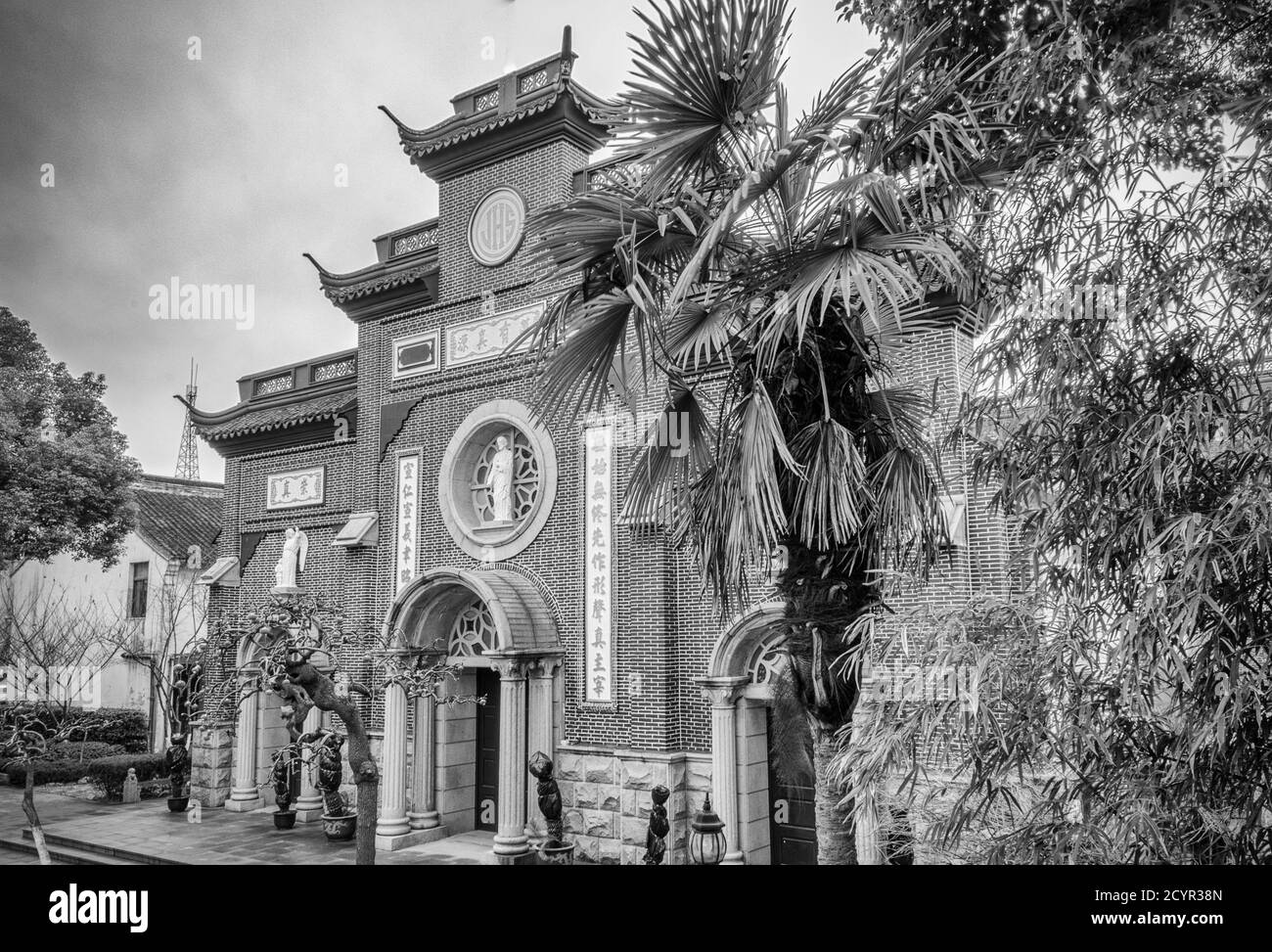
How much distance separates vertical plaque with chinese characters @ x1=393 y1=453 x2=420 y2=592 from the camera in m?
14.6

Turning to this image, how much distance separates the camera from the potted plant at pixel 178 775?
1631 centimetres

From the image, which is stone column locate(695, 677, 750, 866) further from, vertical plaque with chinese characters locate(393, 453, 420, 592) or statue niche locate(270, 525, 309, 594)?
statue niche locate(270, 525, 309, 594)

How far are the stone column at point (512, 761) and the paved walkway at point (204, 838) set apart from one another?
0.40 metres

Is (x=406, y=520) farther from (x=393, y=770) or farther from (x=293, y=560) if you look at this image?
(x=393, y=770)

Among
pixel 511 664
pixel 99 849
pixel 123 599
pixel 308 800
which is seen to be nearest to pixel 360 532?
pixel 511 664

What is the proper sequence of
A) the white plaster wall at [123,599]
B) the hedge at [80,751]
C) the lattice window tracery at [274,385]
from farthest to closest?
1. the white plaster wall at [123,599]
2. the hedge at [80,751]
3. the lattice window tracery at [274,385]

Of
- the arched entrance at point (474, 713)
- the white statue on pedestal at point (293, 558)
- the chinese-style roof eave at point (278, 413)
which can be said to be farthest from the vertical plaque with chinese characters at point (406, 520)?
the white statue on pedestal at point (293, 558)

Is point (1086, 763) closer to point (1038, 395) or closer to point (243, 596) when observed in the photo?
point (1038, 395)

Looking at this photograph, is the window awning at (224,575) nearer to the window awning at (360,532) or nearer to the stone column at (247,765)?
the stone column at (247,765)

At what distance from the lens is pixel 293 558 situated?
16000 mm

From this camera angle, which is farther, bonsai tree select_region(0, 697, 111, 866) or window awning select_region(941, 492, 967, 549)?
bonsai tree select_region(0, 697, 111, 866)

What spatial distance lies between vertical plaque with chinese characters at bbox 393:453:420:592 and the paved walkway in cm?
395

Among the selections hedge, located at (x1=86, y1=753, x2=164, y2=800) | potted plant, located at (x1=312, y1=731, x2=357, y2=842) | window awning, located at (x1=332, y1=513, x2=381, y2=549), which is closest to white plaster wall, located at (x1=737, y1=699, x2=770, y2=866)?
potted plant, located at (x1=312, y1=731, x2=357, y2=842)

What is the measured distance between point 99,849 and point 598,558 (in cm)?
867
